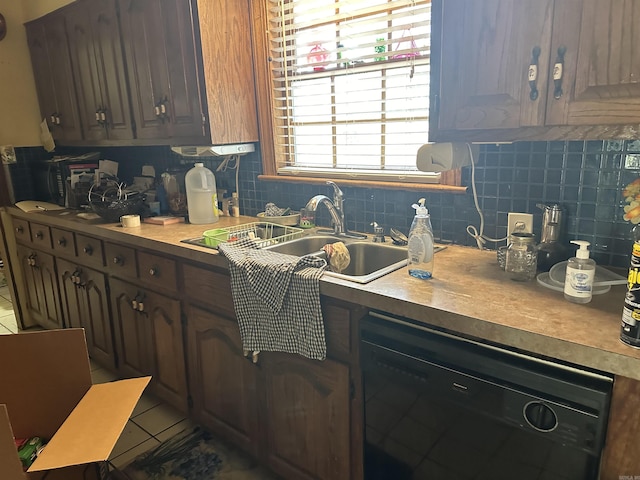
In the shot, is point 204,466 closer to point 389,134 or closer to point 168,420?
point 168,420

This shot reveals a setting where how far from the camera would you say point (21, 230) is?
119 inches

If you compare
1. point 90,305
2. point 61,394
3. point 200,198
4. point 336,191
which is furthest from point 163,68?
point 61,394

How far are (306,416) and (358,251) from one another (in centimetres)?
64

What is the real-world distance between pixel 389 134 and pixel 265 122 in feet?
2.23

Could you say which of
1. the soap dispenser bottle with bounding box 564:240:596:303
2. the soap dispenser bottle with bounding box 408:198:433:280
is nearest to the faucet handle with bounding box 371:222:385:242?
the soap dispenser bottle with bounding box 408:198:433:280

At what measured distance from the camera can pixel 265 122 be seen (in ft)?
7.39

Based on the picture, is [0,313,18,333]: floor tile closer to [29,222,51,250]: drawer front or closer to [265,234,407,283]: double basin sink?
[29,222,51,250]: drawer front

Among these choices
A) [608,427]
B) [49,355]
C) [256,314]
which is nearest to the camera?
[608,427]

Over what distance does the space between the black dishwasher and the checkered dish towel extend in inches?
7.2

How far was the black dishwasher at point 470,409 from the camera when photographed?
0.93m

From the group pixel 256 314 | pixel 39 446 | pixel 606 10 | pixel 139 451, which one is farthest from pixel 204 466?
pixel 606 10

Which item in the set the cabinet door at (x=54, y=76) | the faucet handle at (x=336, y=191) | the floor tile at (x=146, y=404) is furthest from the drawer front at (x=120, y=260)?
the cabinet door at (x=54, y=76)

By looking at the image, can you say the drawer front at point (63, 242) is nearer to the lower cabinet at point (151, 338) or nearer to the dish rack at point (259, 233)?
the lower cabinet at point (151, 338)

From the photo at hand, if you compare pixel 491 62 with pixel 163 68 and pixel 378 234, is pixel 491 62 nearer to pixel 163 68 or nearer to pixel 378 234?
pixel 378 234
